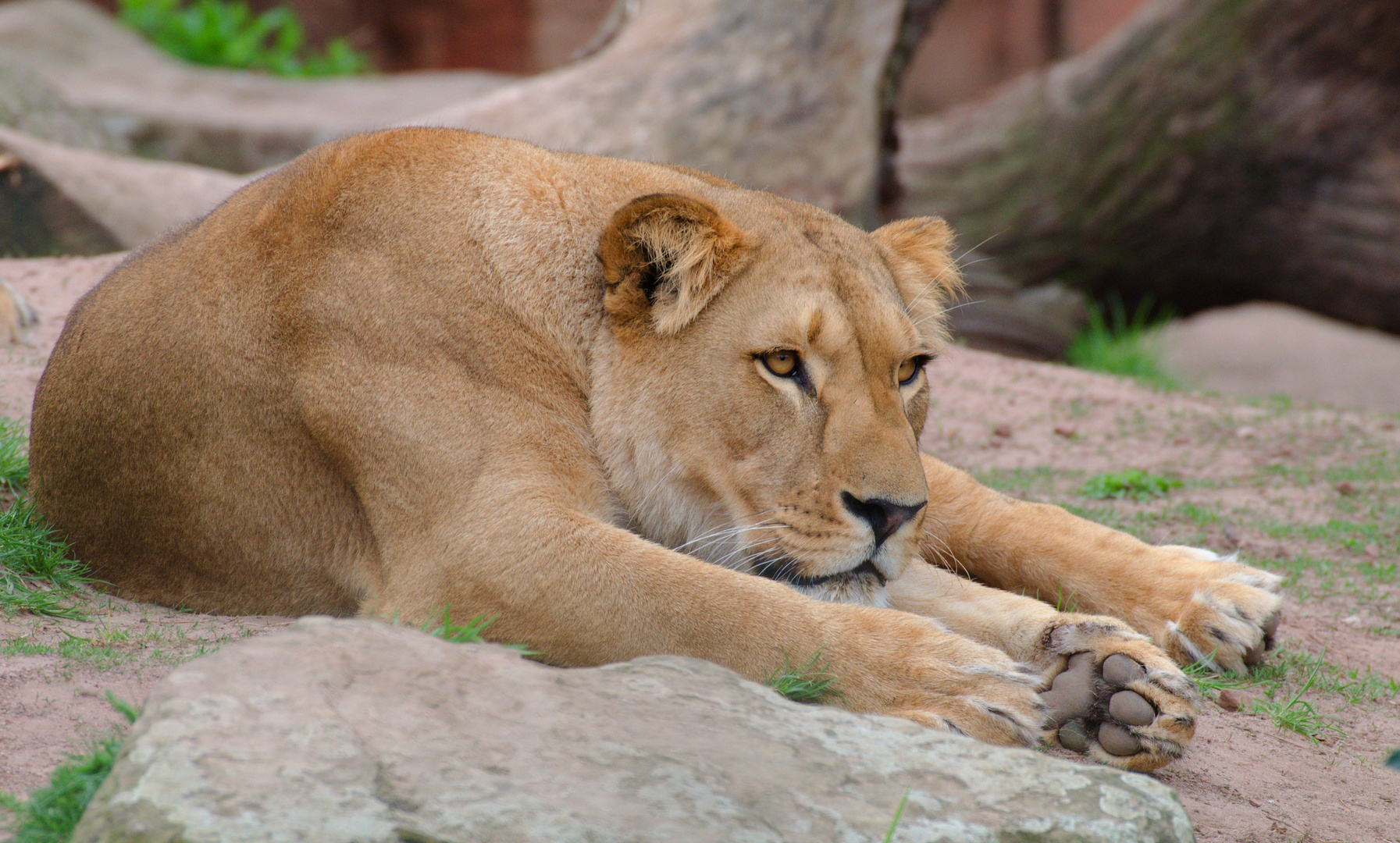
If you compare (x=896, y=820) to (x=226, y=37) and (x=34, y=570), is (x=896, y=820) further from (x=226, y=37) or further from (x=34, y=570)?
(x=226, y=37)

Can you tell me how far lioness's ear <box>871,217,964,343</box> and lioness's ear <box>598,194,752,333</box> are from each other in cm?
65

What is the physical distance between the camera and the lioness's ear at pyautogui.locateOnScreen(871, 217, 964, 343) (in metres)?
3.69

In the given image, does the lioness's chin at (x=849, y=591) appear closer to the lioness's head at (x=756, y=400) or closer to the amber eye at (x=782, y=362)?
the lioness's head at (x=756, y=400)

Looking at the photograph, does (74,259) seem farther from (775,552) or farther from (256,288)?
(775,552)

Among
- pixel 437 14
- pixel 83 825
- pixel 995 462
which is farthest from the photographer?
pixel 437 14

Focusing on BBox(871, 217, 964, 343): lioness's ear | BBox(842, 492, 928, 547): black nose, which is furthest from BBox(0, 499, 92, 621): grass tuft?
BBox(871, 217, 964, 343): lioness's ear

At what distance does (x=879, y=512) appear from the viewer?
9.67 ft

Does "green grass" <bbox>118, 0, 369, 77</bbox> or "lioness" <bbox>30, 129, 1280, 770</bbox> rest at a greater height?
"green grass" <bbox>118, 0, 369, 77</bbox>

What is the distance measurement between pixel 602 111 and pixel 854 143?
155cm

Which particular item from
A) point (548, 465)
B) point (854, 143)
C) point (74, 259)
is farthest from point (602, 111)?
point (548, 465)

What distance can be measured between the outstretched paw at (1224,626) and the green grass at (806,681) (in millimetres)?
1253

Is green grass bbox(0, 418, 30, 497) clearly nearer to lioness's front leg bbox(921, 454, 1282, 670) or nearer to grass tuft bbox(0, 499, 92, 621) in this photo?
grass tuft bbox(0, 499, 92, 621)

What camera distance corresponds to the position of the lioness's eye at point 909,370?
3344mm

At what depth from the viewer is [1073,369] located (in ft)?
24.3
